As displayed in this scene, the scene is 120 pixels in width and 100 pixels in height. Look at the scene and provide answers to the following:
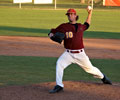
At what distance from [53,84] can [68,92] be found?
911 millimetres

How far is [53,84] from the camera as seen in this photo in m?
9.91

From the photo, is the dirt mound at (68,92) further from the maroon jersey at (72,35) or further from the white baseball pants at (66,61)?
the maroon jersey at (72,35)

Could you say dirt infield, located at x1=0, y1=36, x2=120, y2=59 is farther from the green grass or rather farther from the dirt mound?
the dirt mound

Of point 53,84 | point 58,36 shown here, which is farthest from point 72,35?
point 53,84

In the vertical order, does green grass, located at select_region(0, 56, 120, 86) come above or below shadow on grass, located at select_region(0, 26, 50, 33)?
above

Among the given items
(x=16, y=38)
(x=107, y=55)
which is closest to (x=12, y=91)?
(x=107, y=55)

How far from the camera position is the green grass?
11.4m

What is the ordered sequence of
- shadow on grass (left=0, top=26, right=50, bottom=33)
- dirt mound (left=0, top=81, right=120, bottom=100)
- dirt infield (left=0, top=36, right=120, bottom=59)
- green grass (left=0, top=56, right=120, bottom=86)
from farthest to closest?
shadow on grass (left=0, top=26, right=50, bottom=33) < dirt infield (left=0, top=36, right=120, bottom=59) < green grass (left=0, top=56, right=120, bottom=86) < dirt mound (left=0, top=81, right=120, bottom=100)

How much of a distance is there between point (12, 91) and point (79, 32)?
190cm

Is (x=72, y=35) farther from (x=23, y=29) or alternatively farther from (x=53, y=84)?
(x=23, y=29)

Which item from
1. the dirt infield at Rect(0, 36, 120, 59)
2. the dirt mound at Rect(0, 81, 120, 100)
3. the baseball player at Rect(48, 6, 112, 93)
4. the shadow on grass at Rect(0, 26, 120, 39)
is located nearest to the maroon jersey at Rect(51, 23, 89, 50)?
the baseball player at Rect(48, 6, 112, 93)

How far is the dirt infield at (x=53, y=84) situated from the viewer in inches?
343

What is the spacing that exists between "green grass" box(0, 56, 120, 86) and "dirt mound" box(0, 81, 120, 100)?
3.82 feet

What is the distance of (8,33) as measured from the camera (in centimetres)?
2442
